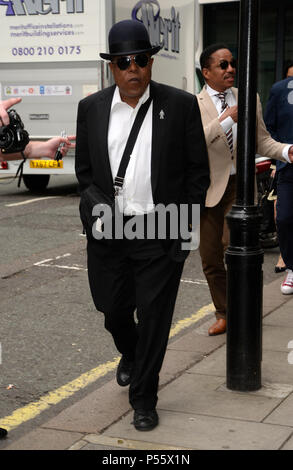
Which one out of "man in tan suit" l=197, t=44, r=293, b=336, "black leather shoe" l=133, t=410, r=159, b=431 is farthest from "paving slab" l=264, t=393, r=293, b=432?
"man in tan suit" l=197, t=44, r=293, b=336

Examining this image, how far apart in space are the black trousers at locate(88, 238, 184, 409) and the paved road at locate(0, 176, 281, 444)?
719 mm

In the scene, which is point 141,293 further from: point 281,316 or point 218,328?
point 281,316

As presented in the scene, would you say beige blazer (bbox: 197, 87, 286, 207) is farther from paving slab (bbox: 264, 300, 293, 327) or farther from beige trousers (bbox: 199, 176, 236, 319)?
paving slab (bbox: 264, 300, 293, 327)

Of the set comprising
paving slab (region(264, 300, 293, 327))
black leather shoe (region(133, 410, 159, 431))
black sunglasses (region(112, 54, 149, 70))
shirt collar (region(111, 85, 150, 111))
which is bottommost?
paving slab (region(264, 300, 293, 327))

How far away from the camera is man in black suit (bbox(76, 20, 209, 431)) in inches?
163

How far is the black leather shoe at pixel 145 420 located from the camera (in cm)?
409

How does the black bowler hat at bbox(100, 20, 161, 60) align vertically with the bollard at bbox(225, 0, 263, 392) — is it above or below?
above

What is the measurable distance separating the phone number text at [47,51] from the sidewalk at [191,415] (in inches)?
356

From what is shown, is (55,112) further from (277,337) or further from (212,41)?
(212,41)

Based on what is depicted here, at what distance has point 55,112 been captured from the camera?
45.7 ft

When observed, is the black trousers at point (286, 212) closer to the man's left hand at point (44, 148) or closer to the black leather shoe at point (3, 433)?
the man's left hand at point (44, 148)

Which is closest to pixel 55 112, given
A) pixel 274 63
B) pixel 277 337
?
pixel 277 337
